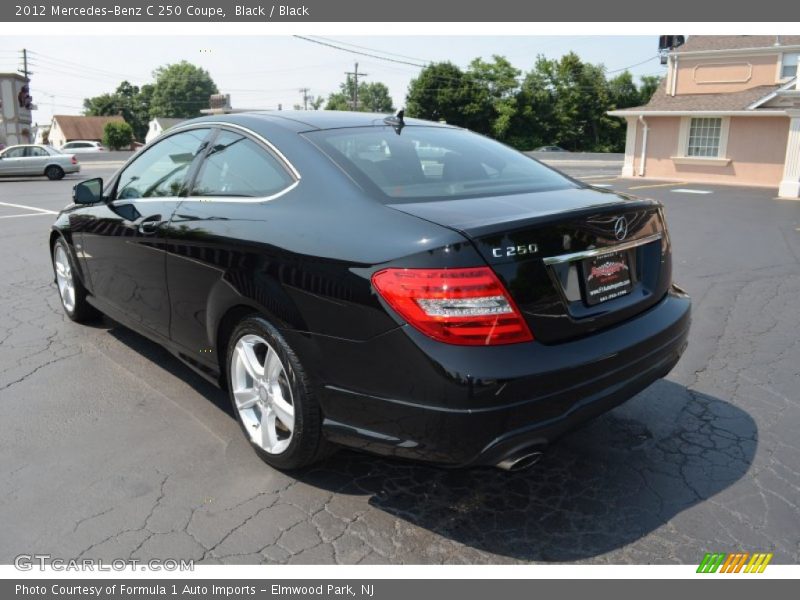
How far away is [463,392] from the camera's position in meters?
2.32

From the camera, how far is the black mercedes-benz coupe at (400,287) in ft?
7.78

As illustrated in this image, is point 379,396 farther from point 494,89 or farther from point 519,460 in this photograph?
point 494,89

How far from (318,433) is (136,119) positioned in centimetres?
11227

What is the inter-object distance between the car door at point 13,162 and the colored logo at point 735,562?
28.9 meters

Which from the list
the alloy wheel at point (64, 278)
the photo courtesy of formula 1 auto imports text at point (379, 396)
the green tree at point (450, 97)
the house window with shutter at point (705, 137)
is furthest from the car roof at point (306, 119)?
the green tree at point (450, 97)

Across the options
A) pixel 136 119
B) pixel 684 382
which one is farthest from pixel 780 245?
pixel 136 119

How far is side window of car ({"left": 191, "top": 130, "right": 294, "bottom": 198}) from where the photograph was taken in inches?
124

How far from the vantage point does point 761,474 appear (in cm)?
311

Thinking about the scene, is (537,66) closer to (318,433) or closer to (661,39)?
(661,39)

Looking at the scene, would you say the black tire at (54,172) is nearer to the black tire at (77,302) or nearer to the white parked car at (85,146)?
the black tire at (77,302)

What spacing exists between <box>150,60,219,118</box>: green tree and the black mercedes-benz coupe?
360ft

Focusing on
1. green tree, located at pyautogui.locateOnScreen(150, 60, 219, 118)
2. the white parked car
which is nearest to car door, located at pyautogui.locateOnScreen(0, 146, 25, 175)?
the white parked car

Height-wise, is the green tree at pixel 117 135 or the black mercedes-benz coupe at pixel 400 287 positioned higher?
the green tree at pixel 117 135

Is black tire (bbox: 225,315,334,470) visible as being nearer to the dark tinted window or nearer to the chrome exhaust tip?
the chrome exhaust tip
